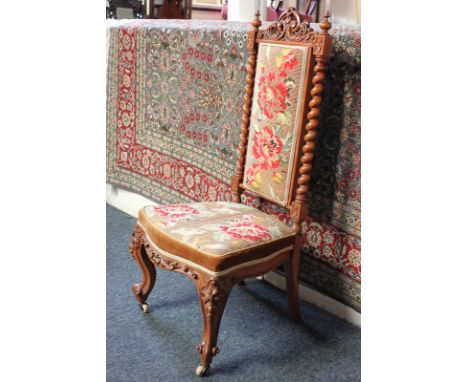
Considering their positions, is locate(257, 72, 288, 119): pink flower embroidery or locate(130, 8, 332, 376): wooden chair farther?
locate(257, 72, 288, 119): pink flower embroidery

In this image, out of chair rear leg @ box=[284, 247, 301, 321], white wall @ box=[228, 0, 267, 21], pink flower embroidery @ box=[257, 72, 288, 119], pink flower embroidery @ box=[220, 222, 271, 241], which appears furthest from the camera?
white wall @ box=[228, 0, 267, 21]

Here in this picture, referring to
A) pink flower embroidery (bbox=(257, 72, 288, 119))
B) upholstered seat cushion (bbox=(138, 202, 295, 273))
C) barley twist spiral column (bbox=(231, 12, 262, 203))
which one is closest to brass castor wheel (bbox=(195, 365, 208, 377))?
upholstered seat cushion (bbox=(138, 202, 295, 273))

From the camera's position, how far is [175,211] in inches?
82.6

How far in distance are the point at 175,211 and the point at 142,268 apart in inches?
12.1

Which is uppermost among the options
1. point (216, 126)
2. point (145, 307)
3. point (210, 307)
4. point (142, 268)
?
point (216, 126)

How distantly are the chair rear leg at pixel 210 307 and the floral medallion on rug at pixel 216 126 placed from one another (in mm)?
486

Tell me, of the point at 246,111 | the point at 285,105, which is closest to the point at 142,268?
the point at 246,111

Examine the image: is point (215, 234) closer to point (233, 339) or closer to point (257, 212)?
point (257, 212)

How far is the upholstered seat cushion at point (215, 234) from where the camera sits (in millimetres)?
1786

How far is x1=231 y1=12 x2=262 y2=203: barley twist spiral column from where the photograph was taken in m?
2.14

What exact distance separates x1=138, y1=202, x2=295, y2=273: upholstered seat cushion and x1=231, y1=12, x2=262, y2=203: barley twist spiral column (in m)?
0.17

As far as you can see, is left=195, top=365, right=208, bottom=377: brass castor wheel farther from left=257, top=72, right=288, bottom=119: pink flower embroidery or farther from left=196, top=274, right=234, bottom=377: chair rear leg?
left=257, top=72, right=288, bottom=119: pink flower embroidery

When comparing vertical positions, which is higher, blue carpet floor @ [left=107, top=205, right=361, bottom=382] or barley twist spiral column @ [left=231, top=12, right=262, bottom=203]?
barley twist spiral column @ [left=231, top=12, right=262, bottom=203]
